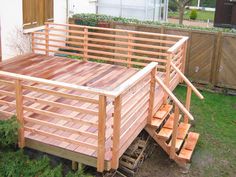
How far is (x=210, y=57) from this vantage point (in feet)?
33.5

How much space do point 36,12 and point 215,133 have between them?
5547 mm

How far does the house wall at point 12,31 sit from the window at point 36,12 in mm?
252

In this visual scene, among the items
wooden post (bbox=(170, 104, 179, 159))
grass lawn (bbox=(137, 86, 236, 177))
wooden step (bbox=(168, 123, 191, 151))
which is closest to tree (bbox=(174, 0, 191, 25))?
grass lawn (bbox=(137, 86, 236, 177))

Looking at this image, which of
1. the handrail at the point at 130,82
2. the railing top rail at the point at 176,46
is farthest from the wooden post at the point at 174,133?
the railing top rail at the point at 176,46

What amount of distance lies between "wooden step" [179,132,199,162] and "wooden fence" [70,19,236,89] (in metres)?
3.44

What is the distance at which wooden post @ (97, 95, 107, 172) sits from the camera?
4684mm

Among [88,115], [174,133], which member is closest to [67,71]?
[88,115]

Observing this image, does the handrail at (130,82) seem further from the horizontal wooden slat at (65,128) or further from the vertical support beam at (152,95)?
the horizontal wooden slat at (65,128)

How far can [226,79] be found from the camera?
10.1 metres

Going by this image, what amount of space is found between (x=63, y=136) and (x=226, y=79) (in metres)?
6.12

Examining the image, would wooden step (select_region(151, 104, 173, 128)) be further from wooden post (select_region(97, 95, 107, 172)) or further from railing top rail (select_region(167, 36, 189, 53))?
wooden post (select_region(97, 95, 107, 172))

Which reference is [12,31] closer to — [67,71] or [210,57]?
[67,71]

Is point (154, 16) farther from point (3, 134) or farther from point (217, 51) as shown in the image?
point (3, 134)

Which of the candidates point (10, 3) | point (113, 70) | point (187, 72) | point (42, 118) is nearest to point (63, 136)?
point (42, 118)
